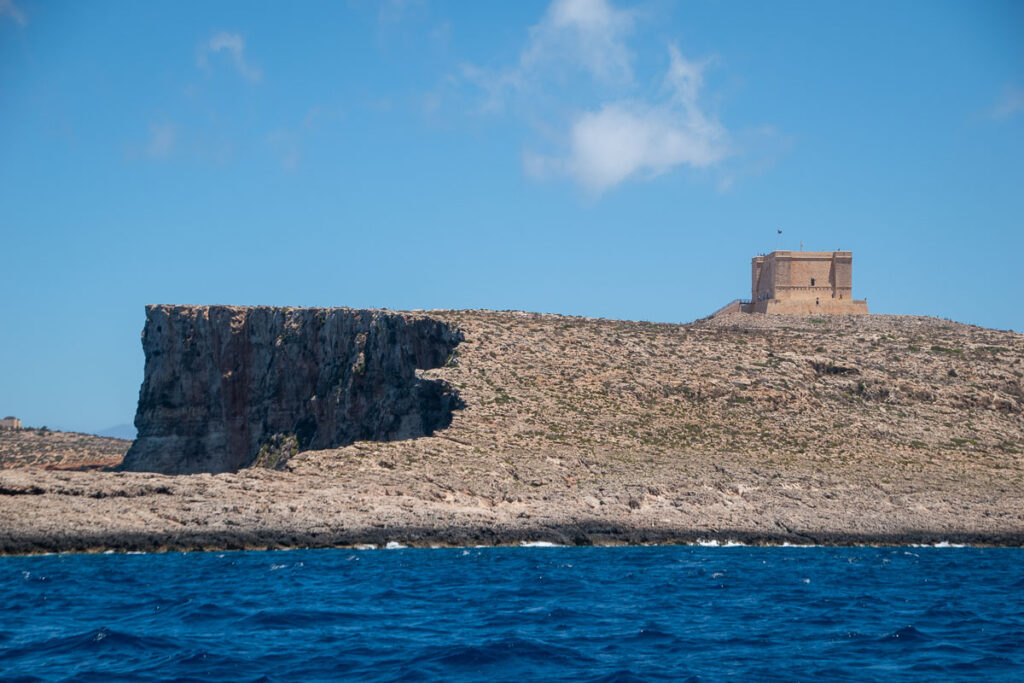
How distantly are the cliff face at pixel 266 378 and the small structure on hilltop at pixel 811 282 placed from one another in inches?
1425

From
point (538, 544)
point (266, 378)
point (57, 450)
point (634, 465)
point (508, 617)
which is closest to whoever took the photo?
point (508, 617)

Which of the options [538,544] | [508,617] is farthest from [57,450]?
[508,617]

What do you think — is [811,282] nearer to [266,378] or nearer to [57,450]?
[266,378]

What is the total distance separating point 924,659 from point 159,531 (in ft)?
93.6

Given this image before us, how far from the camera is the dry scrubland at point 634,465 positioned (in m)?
42.1

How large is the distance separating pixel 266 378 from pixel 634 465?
3018 cm

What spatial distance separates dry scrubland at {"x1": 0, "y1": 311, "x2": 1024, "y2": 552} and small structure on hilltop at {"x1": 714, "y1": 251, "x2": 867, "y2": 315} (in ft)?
57.0

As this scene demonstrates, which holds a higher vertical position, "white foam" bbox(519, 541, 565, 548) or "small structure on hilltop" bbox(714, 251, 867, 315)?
"small structure on hilltop" bbox(714, 251, 867, 315)

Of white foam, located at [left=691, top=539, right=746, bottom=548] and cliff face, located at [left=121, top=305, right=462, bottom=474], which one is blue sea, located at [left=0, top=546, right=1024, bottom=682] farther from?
cliff face, located at [left=121, top=305, right=462, bottom=474]

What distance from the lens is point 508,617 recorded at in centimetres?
2608

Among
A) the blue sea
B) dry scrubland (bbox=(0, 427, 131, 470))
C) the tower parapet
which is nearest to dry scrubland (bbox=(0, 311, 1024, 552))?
the blue sea

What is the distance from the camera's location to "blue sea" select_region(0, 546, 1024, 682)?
67.0ft

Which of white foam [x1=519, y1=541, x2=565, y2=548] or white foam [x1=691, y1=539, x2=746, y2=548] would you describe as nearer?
white foam [x1=519, y1=541, x2=565, y2=548]

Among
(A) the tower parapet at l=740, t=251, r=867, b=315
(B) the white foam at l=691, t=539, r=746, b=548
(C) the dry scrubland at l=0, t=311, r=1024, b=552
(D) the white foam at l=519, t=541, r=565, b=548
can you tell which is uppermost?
(A) the tower parapet at l=740, t=251, r=867, b=315
